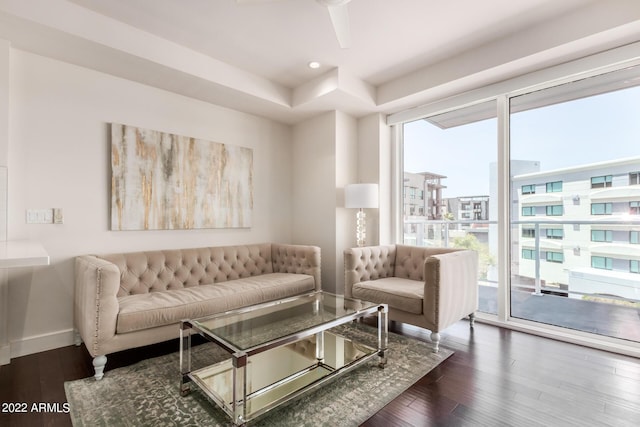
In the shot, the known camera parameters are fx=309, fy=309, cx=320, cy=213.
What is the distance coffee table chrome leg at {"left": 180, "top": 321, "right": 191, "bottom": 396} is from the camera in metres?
1.90

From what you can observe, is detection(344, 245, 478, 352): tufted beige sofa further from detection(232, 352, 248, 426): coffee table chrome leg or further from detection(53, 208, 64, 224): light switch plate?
detection(53, 208, 64, 224): light switch plate

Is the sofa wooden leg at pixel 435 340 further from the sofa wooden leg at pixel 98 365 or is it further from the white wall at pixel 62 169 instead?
the white wall at pixel 62 169

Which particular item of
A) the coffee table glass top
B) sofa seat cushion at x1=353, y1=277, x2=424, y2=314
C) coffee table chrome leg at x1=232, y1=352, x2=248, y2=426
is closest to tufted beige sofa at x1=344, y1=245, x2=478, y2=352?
sofa seat cushion at x1=353, y1=277, x2=424, y2=314

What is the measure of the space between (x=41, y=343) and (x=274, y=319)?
203 cm

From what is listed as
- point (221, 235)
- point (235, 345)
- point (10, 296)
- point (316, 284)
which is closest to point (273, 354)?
point (235, 345)

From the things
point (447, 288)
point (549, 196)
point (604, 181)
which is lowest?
point (447, 288)

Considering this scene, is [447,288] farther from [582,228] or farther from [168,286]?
[168,286]

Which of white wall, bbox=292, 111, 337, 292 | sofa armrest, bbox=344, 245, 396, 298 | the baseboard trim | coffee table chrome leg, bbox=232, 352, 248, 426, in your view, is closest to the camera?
coffee table chrome leg, bbox=232, 352, 248, 426

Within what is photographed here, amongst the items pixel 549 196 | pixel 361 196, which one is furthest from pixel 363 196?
pixel 549 196

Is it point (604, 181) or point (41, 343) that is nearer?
point (41, 343)

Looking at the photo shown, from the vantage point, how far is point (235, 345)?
1653 mm

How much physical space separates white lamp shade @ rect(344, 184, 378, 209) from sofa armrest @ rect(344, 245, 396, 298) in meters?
0.52

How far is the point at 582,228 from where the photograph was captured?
112 inches

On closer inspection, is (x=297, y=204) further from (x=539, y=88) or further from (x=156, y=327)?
(x=539, y=88)
